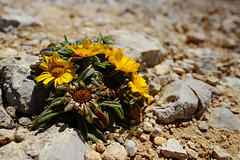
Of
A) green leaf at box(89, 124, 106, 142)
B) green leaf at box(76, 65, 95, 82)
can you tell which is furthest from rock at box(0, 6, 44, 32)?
green leaf at box(89, 124, 106, 142)

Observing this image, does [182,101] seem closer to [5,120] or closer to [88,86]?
[88,86]

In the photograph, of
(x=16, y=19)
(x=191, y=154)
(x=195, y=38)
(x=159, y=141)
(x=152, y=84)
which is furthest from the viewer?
(x=195, y=38)

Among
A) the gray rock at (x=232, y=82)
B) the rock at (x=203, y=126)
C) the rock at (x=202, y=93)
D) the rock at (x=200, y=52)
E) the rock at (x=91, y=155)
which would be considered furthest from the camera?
the rock at (x=200, y=52)

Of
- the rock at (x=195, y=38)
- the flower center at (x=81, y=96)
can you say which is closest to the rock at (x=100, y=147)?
the flower center at (x=81, y=96)


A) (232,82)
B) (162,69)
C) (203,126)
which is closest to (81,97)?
(203,126)

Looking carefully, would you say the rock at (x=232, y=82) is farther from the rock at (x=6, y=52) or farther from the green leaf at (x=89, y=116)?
the rock at (x=6, y=52)

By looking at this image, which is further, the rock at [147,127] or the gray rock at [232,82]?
the gray rock at [232,82]

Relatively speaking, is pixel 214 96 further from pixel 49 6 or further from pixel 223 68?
pixel 49 6
